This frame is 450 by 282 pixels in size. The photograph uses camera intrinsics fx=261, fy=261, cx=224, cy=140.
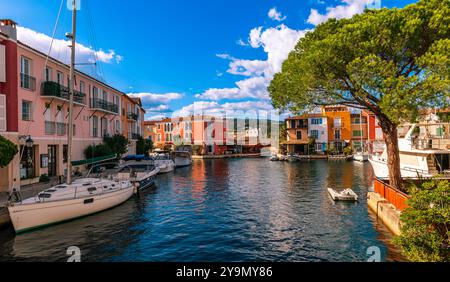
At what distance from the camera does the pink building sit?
19266 mm

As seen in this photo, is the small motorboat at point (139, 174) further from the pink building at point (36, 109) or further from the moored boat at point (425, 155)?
the moored boat at point (425, 155)

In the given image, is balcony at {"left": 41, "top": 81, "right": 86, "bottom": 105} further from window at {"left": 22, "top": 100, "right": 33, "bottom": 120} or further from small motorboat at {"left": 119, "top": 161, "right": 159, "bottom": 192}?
small motorboat at {"left": 119, "top": 161, "right": 159, "bottom": 192}

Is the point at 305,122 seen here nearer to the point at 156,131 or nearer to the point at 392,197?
the point at 156,131

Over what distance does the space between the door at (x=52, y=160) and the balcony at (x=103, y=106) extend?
25.5 feet

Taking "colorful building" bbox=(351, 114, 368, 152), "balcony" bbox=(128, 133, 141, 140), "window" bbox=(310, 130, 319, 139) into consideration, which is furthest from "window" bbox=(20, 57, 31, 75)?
Result: "colorful building" bbox=(351, 114, 368, 152)

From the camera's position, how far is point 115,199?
19000 mm

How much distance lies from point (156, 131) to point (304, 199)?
72298 millimetres

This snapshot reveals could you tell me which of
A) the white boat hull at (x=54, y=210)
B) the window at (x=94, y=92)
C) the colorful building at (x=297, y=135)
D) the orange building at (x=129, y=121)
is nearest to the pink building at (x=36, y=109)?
the window at (x=94, y=92)

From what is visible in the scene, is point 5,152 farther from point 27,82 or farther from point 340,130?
point 340,130

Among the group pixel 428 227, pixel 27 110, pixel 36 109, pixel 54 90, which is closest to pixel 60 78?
pixel 54 90

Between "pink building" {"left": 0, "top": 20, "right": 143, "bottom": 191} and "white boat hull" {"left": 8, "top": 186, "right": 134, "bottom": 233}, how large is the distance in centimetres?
488

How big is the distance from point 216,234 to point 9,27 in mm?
21203

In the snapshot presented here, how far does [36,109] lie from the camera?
73.4 ft
